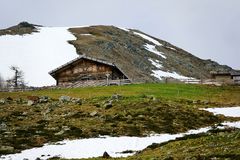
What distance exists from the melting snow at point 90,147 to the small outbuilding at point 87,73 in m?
43.3

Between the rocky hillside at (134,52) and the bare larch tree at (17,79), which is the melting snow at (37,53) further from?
the rocky hillside at (134,52)

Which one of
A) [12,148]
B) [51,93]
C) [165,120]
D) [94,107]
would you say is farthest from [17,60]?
[12,148]

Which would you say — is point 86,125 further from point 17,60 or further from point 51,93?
point 17,60

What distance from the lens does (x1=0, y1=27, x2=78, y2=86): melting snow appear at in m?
104

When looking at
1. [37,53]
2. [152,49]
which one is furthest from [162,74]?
[37,53]

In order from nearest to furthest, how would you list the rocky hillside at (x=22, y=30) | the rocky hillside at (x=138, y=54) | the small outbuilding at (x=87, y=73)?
the small outbuilding at (x=87, y=73), the rocky hillside at (x=138, y=54), the rocky hillside at (x=22, y=30)

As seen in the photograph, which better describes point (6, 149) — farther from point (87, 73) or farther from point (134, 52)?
point (134, 52)

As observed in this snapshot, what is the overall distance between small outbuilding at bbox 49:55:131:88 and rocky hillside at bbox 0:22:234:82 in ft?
66.1

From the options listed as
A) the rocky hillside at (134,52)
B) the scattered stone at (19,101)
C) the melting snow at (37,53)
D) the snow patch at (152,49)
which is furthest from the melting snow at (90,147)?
the snow patch at (152,49)

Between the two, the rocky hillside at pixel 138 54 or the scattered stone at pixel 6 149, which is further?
the rocky hillside at pixel 138 54

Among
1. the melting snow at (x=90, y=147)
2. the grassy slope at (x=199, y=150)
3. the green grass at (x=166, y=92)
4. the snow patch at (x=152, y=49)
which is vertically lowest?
the melting snow at (x=90, y=147)

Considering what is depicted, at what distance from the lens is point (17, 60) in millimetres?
111375

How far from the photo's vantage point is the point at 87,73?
8544 centimetres

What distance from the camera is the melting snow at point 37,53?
10450 cm
